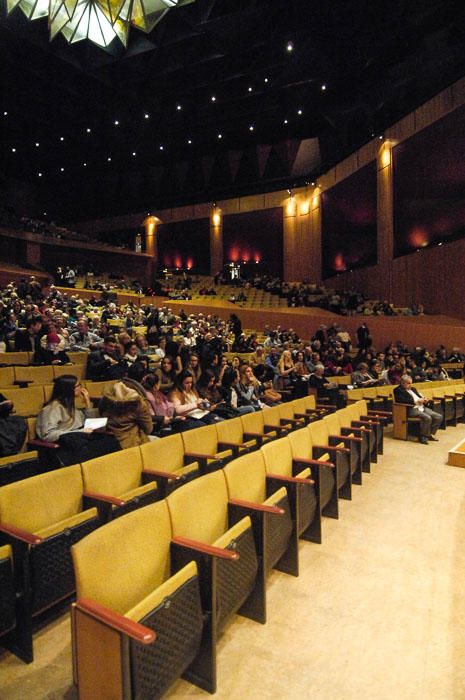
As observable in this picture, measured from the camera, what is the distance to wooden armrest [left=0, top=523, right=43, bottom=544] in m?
1.51

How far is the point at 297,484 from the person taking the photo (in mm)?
2182

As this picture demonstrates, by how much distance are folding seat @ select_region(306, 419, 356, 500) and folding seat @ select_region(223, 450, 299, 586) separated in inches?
29.1

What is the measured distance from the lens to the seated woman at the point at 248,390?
178 inches

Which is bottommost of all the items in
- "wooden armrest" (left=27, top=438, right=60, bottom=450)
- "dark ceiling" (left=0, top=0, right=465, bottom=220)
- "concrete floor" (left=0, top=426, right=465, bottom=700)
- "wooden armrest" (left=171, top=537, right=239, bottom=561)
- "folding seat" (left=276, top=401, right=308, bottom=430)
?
"concrete floor" (left=0, top=426, right=465, bottom=700)

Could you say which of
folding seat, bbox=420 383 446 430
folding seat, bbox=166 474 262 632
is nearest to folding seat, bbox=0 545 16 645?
folding seat, bbox=166 474 262 632

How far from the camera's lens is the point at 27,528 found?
1.72 m

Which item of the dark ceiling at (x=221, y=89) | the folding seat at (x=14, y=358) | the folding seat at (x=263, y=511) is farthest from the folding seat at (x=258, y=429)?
the dark ceiling at (x=221, y=89)

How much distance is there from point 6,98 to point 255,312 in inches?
409

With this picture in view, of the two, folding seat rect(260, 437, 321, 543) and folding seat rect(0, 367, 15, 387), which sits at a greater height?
folding seat rect(0, 367, 15, 387)

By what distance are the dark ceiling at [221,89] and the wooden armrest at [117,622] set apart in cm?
1045

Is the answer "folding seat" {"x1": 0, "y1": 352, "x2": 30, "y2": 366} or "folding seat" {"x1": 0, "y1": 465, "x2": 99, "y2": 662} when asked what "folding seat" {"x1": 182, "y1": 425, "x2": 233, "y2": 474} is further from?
"folding seat" {"x1": 0, "y1": 352, "x2": 30, "y2": 366}

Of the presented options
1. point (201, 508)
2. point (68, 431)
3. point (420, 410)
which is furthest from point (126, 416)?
point (420, 410)

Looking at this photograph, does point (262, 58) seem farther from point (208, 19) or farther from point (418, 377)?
point (418, 377)

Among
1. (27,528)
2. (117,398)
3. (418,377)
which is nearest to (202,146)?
(418,377)
